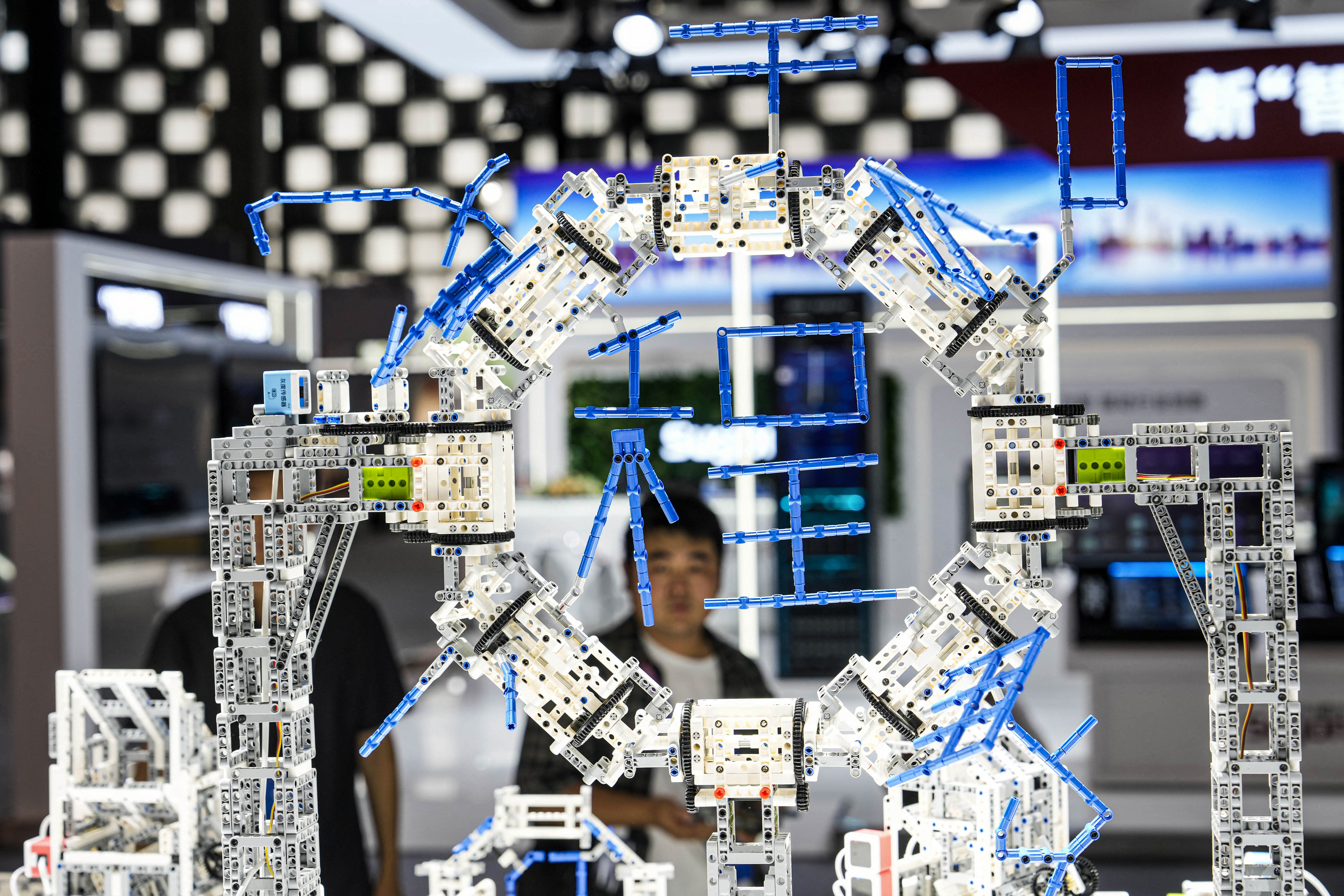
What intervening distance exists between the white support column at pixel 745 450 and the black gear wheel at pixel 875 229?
2.95 m

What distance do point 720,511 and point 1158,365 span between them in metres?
4.10

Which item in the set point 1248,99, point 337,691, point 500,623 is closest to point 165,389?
point 337,691

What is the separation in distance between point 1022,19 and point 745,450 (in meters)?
3.05

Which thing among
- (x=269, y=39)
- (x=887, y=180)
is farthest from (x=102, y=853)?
(x=269, y=39)

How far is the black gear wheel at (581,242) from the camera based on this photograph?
3.62 meters

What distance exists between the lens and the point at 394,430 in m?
3.77

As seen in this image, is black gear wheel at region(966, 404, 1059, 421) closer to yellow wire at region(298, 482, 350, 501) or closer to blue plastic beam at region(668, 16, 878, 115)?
blue plastic beam at region(668, 16, 878, 115)

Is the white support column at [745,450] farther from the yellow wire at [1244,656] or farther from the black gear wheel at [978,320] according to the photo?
the yellow wire at [1244,656]

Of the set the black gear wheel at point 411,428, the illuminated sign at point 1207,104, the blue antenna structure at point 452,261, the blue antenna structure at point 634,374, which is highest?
the illuminated sign at point 1207,104

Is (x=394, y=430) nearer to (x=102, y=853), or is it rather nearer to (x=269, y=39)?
(x=102, y=853)

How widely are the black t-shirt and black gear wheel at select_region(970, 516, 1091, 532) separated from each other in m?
2.97

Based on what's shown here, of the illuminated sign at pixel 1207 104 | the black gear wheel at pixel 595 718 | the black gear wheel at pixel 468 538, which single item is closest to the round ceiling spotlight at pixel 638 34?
the illuminated sign at pixel 1207 104

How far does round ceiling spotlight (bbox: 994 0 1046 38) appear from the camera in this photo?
7.52 m

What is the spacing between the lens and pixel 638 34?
24.0 ft
